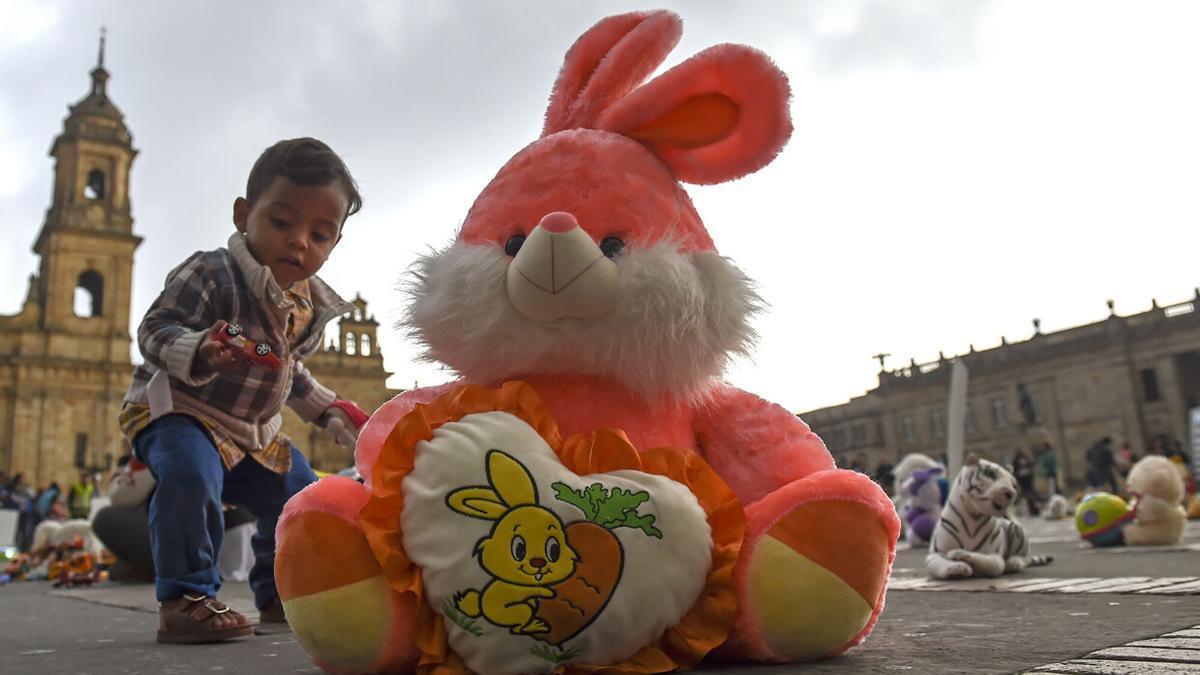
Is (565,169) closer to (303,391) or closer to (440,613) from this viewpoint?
(440,613)

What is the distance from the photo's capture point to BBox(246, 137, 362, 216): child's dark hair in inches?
98.7

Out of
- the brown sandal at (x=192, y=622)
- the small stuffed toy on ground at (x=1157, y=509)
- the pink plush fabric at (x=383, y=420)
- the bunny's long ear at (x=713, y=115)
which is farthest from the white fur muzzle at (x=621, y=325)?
the small stuffed toy on ground at (x=1157, y=509)

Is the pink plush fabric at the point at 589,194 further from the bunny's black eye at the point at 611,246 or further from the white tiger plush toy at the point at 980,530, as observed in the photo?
the white tiger plush toy at the point at 980,530

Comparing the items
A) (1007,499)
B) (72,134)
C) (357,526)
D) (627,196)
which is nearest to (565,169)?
(627,196)

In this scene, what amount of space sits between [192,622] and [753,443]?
1506 millimetres

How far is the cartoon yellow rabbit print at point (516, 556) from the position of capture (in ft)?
4.64

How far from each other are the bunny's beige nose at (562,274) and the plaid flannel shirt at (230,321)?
3.60 ft

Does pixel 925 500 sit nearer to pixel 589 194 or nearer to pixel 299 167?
pixel 299 167

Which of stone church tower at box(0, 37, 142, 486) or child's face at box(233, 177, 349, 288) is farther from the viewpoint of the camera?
stone church tower at box(0, 37, 142, 486)

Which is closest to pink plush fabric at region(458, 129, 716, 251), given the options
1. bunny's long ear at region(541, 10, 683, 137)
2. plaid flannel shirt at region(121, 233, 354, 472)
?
bunny's long ear at region(541, 10, 683, 137)

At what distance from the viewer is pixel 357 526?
1.55 m

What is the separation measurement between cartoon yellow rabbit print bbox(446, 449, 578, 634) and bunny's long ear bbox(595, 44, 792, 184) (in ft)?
2.87

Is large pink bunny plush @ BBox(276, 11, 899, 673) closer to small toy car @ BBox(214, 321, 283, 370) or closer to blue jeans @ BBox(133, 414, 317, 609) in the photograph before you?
small toy car @ BBox(214, 321, 283, 370)

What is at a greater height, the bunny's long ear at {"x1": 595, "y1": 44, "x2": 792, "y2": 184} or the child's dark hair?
the child's dark hair
